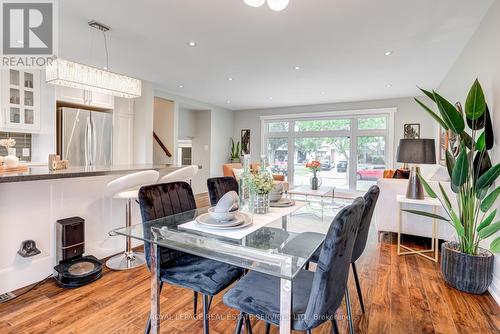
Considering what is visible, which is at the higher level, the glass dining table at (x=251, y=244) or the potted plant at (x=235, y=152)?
the potted plant at (x=235, y=152)

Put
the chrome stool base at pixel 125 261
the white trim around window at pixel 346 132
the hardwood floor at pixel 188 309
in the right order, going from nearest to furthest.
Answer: the hardwood floor at pixel 188 309, the chrome stool base at pixel 125 261, the white trim around window at pixel 346 132

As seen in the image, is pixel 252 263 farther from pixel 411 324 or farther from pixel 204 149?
pixel 204 149

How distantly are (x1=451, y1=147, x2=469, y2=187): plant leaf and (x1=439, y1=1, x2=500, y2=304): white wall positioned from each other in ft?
1.07

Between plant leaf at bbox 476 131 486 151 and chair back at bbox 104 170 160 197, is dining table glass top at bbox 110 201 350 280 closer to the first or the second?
chair back at bbox 104 170 160 197

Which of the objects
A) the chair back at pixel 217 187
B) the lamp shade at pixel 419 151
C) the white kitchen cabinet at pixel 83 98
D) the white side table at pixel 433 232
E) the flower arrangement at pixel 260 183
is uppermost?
the white kitchen cabinet at pixel 83 98

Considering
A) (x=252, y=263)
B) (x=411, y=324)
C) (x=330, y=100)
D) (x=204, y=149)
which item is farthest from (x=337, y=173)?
(x=252, y=263)

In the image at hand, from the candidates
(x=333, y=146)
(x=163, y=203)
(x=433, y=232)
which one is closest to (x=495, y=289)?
(x=433, y=232)

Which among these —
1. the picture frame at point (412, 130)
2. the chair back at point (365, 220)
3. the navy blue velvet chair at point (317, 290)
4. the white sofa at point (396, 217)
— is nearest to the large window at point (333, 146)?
the picture frame at point (412, 130)

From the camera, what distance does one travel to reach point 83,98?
4418 millimetres

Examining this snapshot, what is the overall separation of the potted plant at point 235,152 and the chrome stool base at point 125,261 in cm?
514

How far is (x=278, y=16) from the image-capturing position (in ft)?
8.42

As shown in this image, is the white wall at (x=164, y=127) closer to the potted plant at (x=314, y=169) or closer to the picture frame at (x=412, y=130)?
the potted plant at (x=314, y=169)

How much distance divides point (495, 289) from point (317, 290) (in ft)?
6.72

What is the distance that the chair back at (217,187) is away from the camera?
7.54 feet
